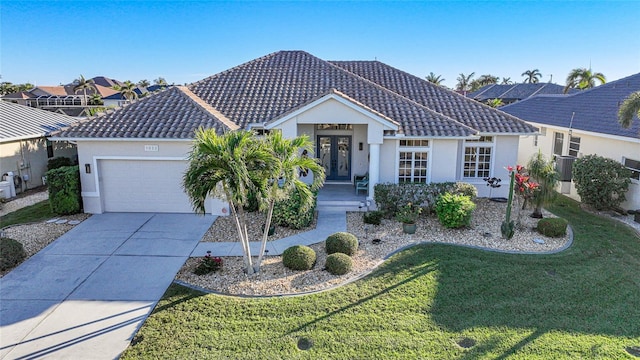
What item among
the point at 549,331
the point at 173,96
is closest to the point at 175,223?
the point at 173,96

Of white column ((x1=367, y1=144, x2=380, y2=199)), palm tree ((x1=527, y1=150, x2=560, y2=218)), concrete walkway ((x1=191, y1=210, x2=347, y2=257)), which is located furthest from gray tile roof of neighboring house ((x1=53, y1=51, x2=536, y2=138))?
concrete walkway ((x1=191, y1=210, x2=347, y2=257))

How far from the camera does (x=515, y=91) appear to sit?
62.4 meters

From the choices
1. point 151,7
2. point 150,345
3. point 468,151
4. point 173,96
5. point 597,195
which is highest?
point 151,7

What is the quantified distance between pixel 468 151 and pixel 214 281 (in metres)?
12.5

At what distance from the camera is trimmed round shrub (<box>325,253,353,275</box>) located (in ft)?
34.5

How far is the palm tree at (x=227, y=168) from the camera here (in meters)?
9.08

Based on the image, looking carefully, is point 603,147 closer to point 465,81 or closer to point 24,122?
point 24,122

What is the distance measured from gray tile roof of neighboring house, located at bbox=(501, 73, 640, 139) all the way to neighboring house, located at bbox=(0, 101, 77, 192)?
27.5 m

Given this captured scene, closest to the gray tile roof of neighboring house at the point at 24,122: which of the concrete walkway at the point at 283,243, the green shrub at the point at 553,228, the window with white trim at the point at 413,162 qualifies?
the concrete walkway at the point at 283,243

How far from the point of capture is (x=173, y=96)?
18.3 metres

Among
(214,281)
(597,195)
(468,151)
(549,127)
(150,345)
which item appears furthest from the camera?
(549,127)

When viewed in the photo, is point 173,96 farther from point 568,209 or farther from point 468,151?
point 568,209

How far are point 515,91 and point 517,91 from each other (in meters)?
0.30

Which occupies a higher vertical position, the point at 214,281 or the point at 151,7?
the point at 151,7
